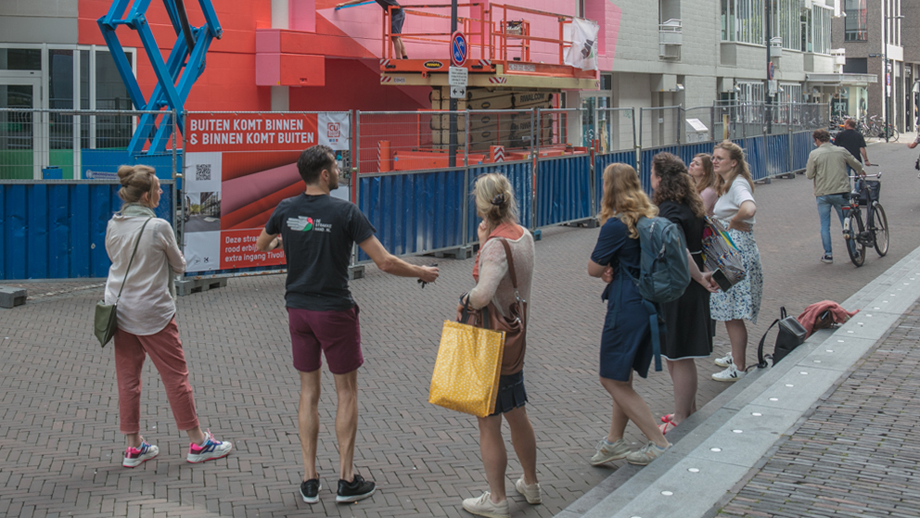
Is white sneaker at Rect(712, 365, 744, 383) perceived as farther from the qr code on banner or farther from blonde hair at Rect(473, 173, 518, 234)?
the qr code on banner

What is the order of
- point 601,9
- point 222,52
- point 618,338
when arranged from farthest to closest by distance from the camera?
point 601,9 → point 222,52 → point 618,338

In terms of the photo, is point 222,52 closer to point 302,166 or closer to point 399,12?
point 399,12

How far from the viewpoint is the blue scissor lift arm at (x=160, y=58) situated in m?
12.5

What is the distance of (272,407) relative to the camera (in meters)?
6.10

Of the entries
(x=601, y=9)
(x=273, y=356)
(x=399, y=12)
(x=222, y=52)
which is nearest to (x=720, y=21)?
(x=601, y=9)

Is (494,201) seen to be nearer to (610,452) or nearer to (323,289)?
(323,289)

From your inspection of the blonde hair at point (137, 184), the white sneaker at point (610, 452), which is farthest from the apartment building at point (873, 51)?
the blonde hair at point (137, 184)

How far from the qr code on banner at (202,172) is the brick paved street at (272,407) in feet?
4.26

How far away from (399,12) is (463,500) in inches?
636

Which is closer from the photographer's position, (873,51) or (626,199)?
(626,199)

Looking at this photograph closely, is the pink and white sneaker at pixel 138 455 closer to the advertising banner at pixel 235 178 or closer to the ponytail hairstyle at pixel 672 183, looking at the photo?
the ponytail hairstyle at pixel 672 183

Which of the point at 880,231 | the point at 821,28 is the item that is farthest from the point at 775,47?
the point at 880,231

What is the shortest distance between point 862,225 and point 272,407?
8884 mm

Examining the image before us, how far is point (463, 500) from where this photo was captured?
456 cm
